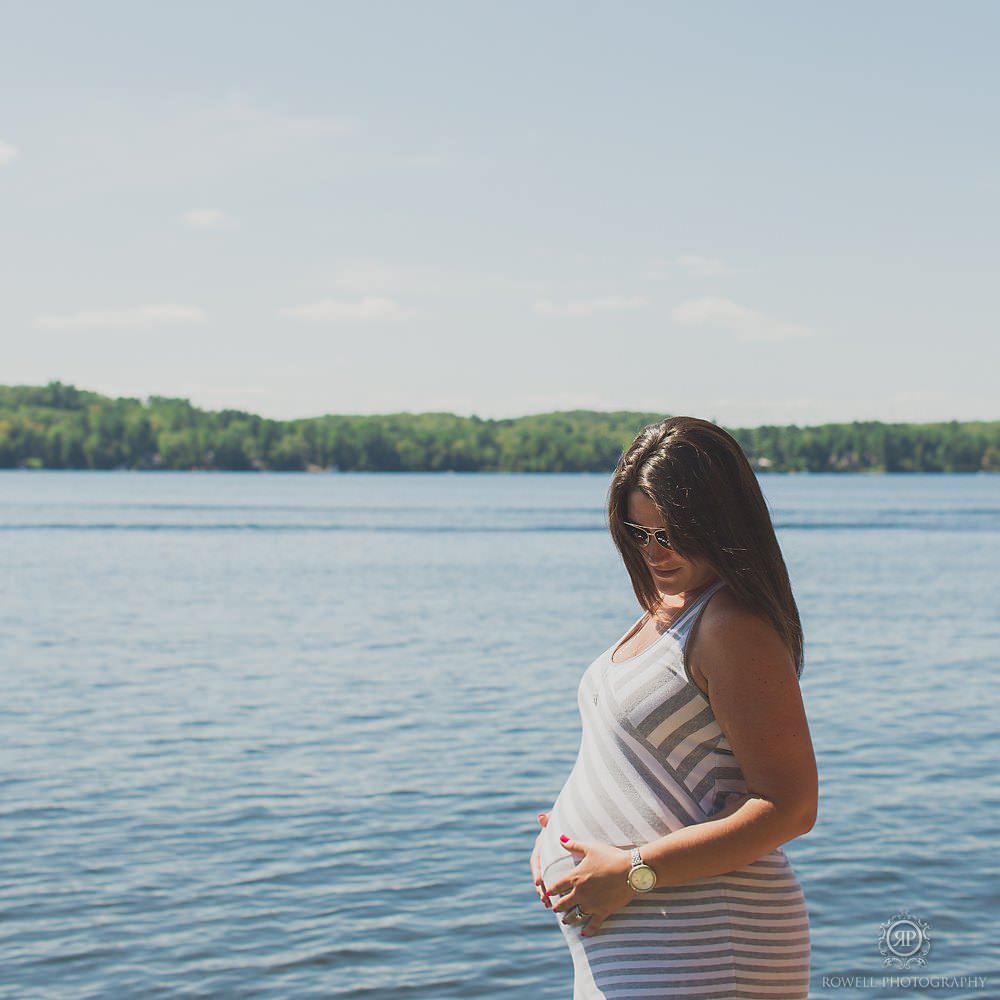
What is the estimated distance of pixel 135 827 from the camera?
12.6m

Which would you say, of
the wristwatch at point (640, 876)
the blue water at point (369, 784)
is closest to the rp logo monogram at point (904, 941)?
the blue water at point (369, 784)

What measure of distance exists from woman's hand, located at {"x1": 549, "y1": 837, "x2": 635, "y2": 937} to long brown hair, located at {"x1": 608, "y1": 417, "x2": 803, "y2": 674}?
2.10 feet

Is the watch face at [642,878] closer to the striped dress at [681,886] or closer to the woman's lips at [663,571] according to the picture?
the striped dress at [681,886]

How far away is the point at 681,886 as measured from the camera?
2928mm

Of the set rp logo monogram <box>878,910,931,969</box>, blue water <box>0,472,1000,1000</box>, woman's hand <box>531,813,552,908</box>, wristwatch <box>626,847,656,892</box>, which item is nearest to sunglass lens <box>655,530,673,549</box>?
wristwatch <box>626,847,656,892</box>

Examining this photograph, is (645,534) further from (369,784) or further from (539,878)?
(369,784)

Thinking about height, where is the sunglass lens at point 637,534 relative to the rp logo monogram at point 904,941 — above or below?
above

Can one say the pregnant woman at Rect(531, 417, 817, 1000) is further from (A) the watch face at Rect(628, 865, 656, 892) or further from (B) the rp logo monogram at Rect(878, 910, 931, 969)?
(B) the rp logo monogram at Rect(878, 910, 931, 969)

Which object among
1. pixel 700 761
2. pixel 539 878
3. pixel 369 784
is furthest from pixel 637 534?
pixel 369 784

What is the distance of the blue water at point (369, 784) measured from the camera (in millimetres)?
9617

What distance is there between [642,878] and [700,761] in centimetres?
29

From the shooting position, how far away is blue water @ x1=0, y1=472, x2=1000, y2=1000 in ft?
31.6

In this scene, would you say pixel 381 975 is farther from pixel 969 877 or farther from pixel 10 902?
pixel 969 877

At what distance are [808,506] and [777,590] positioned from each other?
386 ft
